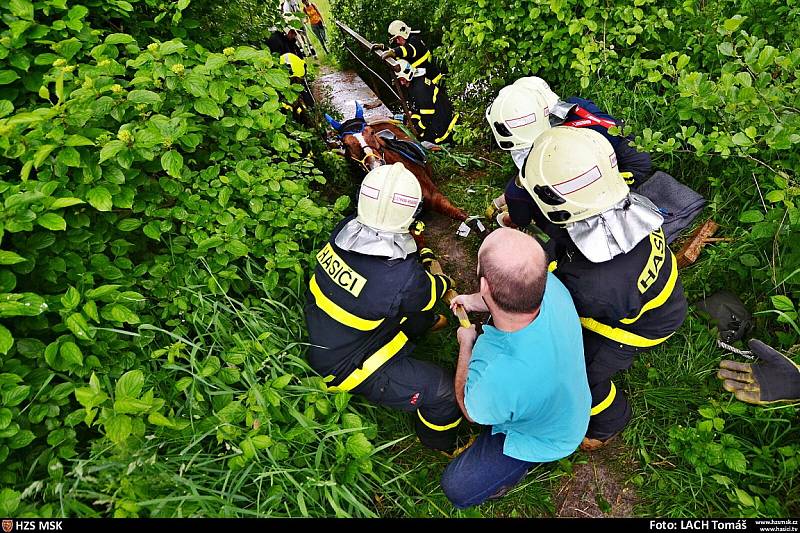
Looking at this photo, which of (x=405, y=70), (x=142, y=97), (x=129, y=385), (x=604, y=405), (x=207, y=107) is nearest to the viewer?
(x=129, y=385)

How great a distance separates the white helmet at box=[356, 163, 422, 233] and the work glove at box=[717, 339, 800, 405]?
2472mm

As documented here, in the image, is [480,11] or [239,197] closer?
[239,197]

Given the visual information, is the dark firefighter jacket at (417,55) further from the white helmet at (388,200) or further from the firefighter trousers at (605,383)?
the firefighter trousers at (605,383)

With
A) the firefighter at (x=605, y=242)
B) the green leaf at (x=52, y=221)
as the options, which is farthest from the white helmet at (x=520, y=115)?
the green leaf at (x=52, y=221)

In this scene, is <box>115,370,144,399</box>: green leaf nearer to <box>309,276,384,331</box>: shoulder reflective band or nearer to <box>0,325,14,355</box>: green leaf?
<box>0,325,14,355</box>: green leaf

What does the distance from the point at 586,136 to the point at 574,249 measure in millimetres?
676

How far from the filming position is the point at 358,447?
7.75 feet

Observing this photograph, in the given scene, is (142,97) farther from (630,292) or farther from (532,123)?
(630,292)

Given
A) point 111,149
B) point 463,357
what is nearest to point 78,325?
point 111,149

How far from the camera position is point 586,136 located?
91.3 inches

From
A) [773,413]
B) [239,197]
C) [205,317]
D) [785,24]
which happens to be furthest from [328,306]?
[785,24]

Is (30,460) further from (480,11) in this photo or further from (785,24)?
(785,24)

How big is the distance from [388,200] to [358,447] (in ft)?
5.07
